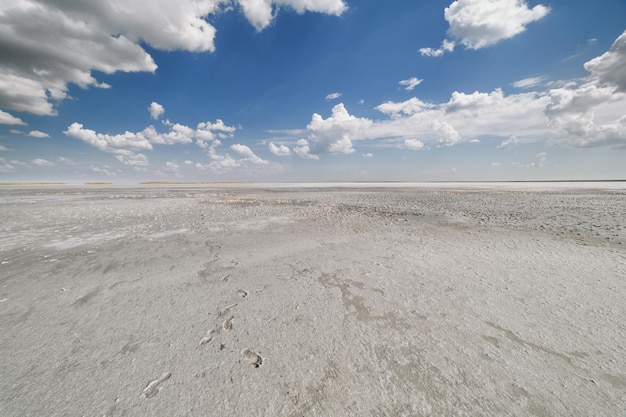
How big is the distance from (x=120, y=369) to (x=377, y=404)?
3.29 meters

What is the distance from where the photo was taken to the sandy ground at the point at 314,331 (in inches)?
107

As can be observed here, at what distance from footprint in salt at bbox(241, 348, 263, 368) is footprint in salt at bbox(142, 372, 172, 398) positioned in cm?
94

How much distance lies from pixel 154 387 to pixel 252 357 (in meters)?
1.17

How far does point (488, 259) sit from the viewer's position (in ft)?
24.1

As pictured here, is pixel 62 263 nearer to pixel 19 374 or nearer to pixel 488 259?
pixel 19 374

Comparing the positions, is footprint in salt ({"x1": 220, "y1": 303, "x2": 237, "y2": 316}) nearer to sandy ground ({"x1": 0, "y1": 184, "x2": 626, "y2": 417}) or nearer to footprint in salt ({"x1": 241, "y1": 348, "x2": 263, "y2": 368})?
sandy ground ({"x1": 0, "y1": 184, "x2": 626, "y2": 417})

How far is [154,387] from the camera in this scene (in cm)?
288

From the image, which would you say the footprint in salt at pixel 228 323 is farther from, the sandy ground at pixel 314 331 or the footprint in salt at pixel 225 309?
the footprint in salt at pixel 225 309

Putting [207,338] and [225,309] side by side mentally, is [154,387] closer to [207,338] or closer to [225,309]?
[207,338]

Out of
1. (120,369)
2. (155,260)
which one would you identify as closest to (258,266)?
(155,260)

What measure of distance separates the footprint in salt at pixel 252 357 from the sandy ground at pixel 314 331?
2cm

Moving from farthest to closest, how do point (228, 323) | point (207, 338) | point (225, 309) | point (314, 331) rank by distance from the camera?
point (225, 309) < point (228, 323) < point (314, 331) < point (207, 338)

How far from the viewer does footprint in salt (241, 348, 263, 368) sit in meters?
3.28

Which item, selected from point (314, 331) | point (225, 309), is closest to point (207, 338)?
point (225, 309)
